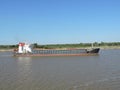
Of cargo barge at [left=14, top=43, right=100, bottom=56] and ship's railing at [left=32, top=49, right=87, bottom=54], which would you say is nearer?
cargo barge at [left=14, top=43, right=100, bottom=56]

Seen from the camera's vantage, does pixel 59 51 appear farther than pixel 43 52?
Yes

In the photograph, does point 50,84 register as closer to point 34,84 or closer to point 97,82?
point 34,84

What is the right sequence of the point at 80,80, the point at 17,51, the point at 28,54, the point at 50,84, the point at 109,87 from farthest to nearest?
the point at 17,51 < the point at 28,54 < the point at 80,80 < the point at 50,84 < the point at 109,87

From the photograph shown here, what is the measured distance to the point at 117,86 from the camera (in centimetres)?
1700

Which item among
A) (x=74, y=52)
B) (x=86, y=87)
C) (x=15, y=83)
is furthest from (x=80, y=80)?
(x=74, y=52)

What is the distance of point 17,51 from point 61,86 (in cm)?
5012

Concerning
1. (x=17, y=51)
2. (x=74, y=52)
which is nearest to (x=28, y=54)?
(x=17, y=51)

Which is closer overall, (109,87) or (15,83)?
(109,87)

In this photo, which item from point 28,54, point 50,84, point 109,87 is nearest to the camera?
point 109,87

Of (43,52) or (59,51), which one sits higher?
(59,51)

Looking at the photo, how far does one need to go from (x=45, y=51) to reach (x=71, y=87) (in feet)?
170

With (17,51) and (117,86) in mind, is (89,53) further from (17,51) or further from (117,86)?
(117,86)

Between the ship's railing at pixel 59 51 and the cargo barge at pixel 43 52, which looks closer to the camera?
the cargo barge at pixel 43 52

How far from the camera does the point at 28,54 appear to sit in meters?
62.2
